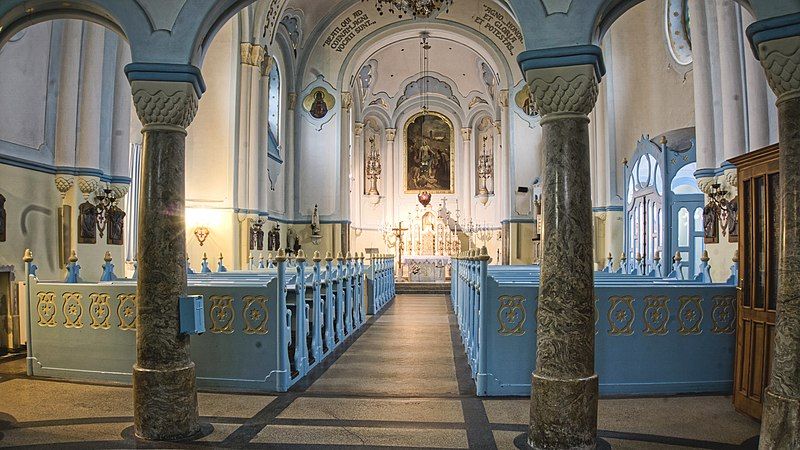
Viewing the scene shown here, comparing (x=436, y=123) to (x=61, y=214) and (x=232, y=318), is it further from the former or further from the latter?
(x=232, y=318)

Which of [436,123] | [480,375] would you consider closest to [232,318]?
[480,375]

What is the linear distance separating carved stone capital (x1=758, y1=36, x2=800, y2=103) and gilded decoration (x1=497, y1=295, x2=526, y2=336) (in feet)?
8.60

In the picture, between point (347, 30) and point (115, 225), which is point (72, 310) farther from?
point (347, 30)

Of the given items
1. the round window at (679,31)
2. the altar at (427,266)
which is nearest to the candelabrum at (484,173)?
the altar at (427,266)

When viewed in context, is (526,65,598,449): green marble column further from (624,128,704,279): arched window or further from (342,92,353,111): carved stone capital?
(342,92,353,111): carved stone capital

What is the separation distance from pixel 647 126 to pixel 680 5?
8.34 ft

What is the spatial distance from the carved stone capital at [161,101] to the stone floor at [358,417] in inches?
87.2

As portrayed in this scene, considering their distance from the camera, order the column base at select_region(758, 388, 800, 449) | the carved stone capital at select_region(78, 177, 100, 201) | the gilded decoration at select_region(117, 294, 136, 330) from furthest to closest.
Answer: the carved stone capital at select_region(78, 177, 100, 201), the gilded decoration at select_region(117, 294, 136, 330), the column base at select_region(758, 388, 800, 449)

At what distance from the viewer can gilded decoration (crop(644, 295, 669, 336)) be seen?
5629mm

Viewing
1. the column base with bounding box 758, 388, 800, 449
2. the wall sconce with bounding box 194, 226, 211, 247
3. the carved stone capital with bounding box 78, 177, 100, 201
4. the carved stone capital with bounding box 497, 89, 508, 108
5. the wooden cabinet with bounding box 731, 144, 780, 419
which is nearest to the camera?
the column base with bounding box 758, 388, 800, 449

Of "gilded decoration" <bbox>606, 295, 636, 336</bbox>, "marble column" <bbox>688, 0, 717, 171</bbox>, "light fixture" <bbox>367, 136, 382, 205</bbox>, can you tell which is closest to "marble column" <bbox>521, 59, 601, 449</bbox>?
"gilded decoration" <bbox>606, 295, 636, 336</bbox>

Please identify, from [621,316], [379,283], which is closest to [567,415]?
[621,316]

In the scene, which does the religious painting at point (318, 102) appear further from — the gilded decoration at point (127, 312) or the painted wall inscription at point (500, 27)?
the gilded decoration at point (127, 312)

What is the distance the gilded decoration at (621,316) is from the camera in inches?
221
